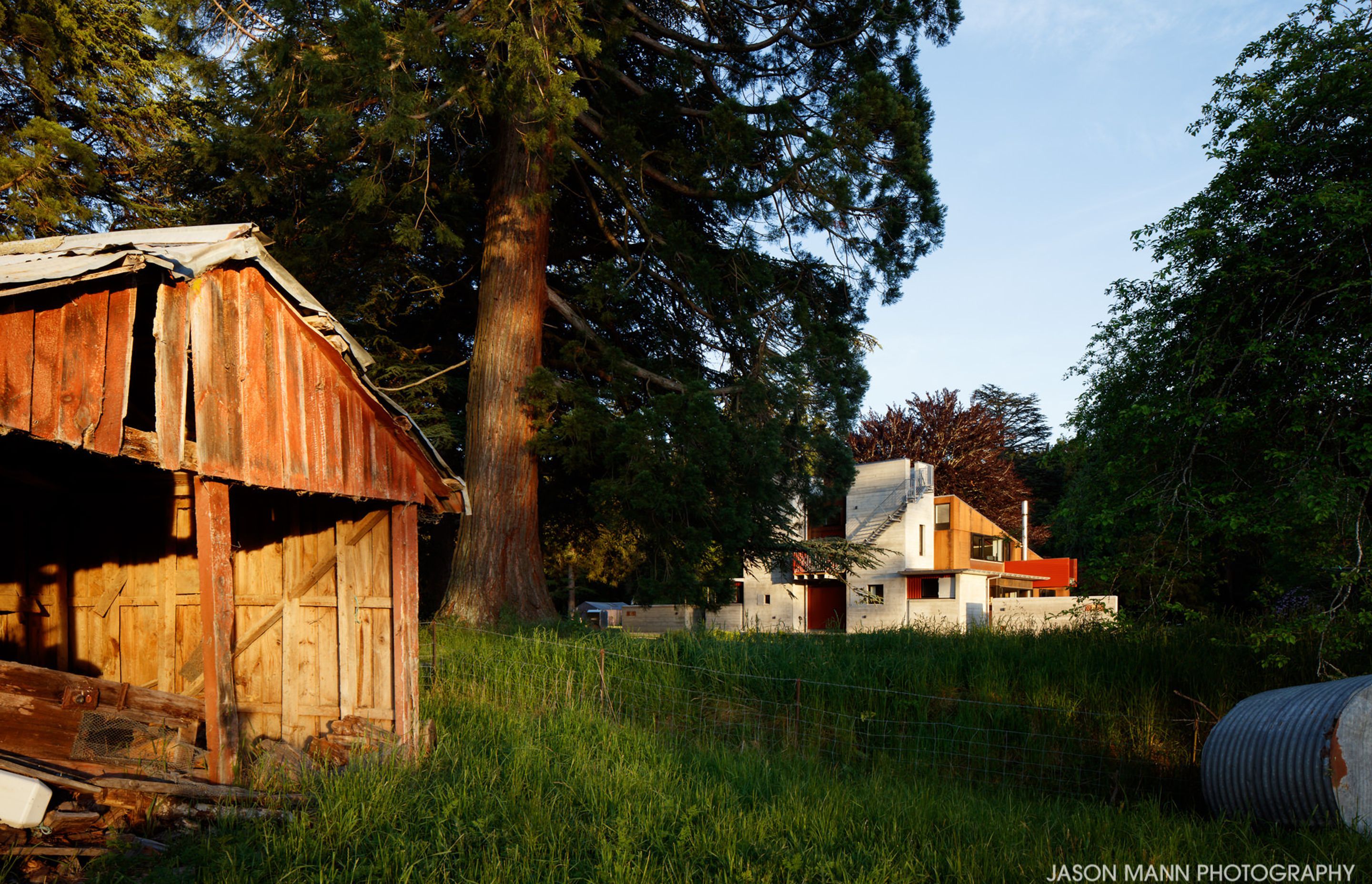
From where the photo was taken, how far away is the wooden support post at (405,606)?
8141 millimetres

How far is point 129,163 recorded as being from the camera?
22062 mm

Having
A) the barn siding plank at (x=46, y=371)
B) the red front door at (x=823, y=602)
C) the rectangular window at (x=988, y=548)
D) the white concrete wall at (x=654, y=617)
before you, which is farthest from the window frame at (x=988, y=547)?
the barn siding plank at (x=46, y=371)

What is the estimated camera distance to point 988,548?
128 ft

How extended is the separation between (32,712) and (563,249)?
13447mm

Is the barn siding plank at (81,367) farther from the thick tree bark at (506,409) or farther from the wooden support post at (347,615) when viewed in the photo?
the thick tree bark at (506,409)

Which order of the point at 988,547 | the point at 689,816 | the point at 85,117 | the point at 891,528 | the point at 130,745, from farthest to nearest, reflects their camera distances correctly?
the point at 988,547 < the point at 891,528 < the point at 85,117 < the point at 130,745 < the point at 689,816

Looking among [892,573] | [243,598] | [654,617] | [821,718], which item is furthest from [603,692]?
[892,573]

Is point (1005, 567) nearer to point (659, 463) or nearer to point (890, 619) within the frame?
point (890, 619)

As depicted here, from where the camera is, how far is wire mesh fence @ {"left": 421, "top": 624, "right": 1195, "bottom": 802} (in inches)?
381

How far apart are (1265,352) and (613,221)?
12.1 m

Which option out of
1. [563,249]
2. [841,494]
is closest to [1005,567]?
[841,494]

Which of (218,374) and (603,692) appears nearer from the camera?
(218,374)

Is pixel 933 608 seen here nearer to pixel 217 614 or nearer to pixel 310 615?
pixel 310 615

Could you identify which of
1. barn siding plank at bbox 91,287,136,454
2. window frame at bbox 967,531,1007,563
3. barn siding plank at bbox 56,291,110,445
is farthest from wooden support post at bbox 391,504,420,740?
window frame at bbox 967,531,1007,563
